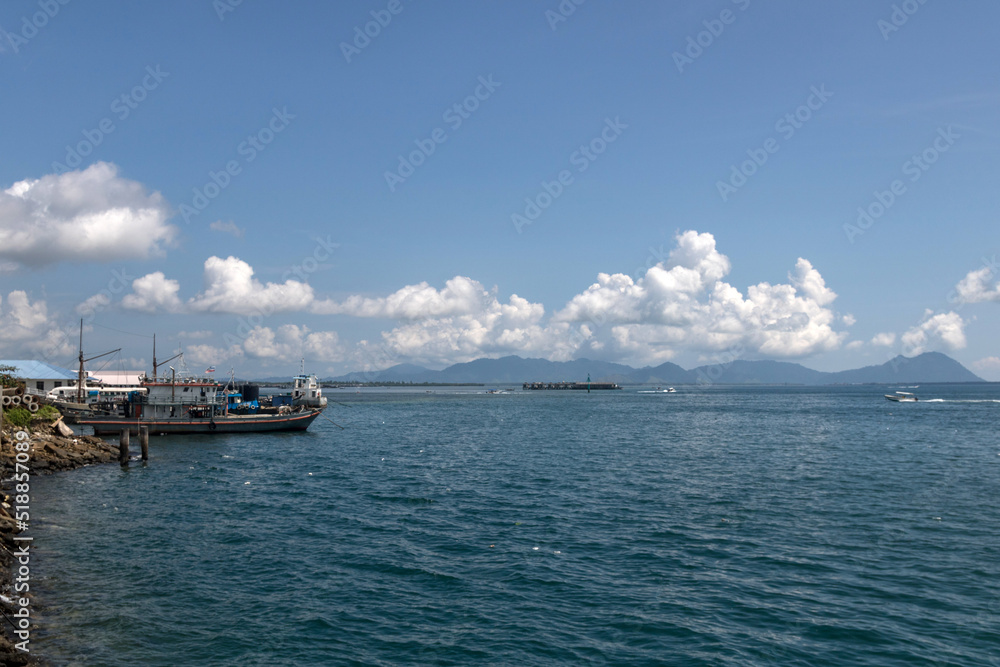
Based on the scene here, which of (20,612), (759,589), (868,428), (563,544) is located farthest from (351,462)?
(868,428)

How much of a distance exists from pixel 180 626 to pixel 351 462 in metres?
32.2

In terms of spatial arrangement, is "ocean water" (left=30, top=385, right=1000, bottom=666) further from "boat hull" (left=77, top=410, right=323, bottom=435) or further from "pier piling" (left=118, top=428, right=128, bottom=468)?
"boat hull" (left=77, top=410, right=323, bottom=435)

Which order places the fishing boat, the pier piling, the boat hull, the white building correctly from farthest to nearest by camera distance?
the white building < the fishing boat < the boat hull < the pier piling

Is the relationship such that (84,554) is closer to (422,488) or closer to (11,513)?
(11,513)

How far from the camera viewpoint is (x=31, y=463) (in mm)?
40250

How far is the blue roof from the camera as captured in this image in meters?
102

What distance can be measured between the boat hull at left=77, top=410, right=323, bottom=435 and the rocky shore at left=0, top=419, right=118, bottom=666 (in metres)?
14.0

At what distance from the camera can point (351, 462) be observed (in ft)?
160

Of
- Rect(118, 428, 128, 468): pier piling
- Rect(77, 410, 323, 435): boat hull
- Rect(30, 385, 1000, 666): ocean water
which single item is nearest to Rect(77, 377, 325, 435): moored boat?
Rect(77, 410, 323, 435): boat hull

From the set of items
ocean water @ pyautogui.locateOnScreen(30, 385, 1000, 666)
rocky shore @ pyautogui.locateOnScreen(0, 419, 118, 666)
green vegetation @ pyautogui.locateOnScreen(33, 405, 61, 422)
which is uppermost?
green vegetation @ pyautogui.locateOnScreen(33, 405, 61, 422)

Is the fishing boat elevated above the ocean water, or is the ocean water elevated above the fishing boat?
the fishing boat

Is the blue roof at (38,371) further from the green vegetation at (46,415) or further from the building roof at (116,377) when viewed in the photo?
the green vegetation at (46,415)

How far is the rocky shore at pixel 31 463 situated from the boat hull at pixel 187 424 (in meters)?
14.0

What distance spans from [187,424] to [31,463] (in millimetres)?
26409
